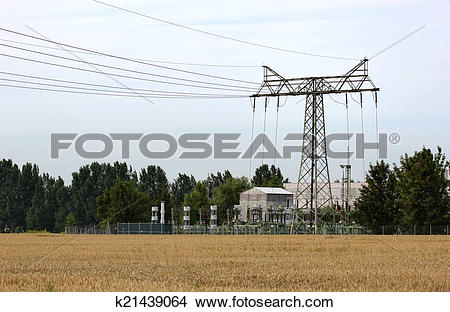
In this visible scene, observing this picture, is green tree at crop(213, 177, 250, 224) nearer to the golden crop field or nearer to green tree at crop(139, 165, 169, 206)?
green tree at crop(139, 165, 169, 206)

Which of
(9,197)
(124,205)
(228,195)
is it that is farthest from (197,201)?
(9,197)

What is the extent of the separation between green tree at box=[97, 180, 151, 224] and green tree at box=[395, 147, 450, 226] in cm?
5279

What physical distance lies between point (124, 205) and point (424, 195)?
60.5 metres

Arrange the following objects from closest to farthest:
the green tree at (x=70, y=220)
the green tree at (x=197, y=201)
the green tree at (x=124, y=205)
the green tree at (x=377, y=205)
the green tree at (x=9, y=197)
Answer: the green tree at (x=377, y=205) → the green tree at (x=124, y=205) → the green tree at (x=197, y=201) → the green tree at (x=70, y=220) → the green tree at (x=9, y=197)

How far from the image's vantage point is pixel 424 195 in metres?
95.9

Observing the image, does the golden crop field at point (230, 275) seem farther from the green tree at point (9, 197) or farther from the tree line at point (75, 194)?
the green tree at point (9, 197)

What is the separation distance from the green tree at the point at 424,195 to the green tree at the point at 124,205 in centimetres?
5279

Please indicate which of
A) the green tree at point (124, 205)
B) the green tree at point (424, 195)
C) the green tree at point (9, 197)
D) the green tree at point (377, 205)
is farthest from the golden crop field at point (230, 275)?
the green tree at point (9, 197)

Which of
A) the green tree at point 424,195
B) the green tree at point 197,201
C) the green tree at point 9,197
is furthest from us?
the green tree at point 9,197

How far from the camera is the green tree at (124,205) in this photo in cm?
13812

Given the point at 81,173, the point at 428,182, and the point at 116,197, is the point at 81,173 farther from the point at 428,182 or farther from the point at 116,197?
the point at 428,182

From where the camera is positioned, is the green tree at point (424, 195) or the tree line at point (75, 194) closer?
the green tree at point (424, 195)

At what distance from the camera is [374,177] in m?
108

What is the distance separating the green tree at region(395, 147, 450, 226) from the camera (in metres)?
94.8
